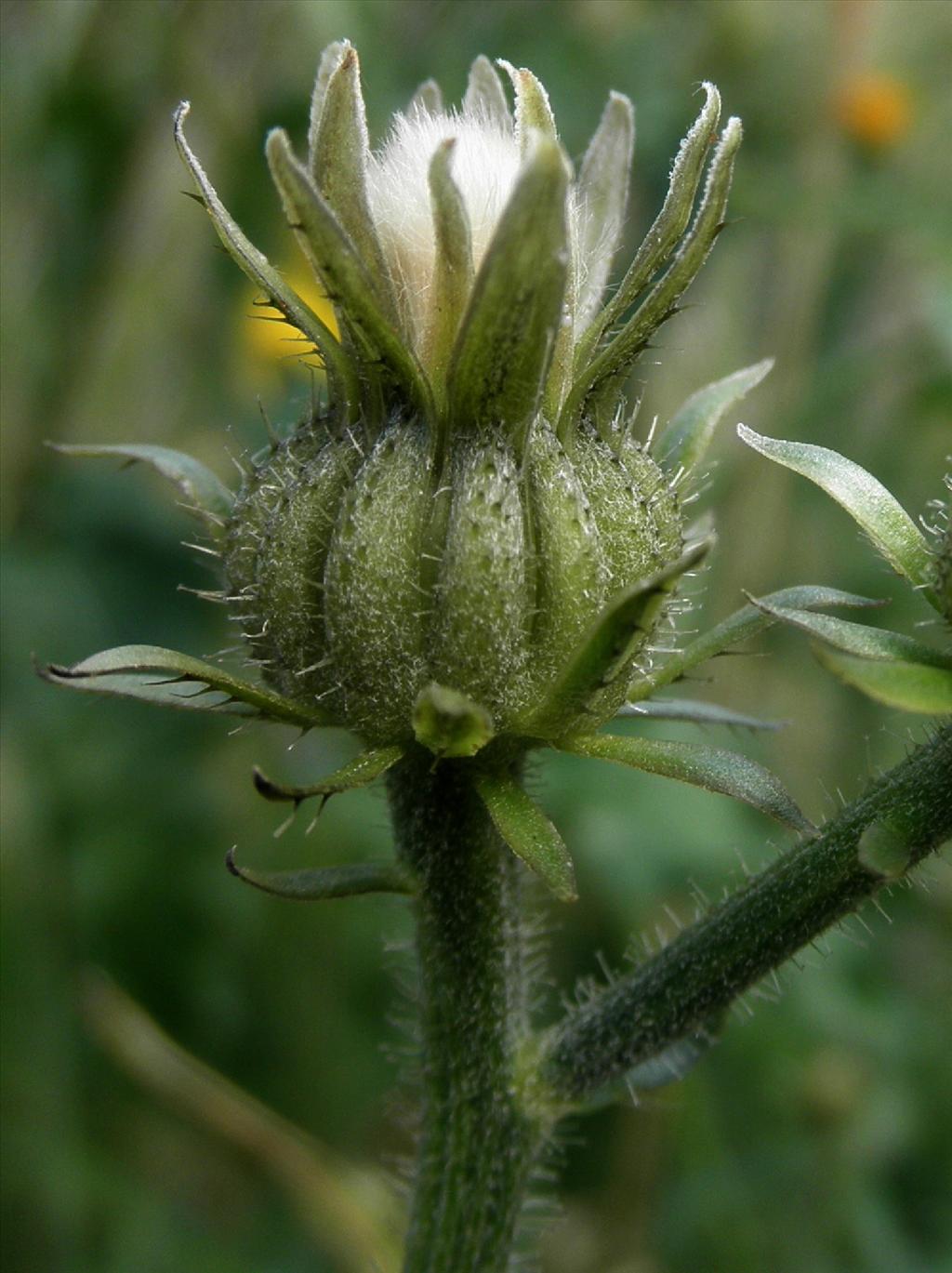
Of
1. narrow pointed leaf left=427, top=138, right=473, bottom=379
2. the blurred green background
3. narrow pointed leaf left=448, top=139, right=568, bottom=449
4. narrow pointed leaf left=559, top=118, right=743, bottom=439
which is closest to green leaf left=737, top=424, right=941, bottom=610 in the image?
narrow pointed leaf left=559, top=118, right=743, bottom=439

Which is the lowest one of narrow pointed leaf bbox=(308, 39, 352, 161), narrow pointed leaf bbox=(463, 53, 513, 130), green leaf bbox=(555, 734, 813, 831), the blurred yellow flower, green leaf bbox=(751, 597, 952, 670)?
green leaf bbox=(555, 734, 813, 831)

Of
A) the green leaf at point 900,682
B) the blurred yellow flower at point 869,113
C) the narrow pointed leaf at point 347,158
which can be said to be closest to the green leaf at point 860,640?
the green leaf at point 900,682

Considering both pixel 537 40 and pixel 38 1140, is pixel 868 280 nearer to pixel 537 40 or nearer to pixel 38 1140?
pixel 537 40

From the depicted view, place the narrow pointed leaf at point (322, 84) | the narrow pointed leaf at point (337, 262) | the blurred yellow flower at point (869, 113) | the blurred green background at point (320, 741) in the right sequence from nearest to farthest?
the narrow pointed leaf at point (337, 262), the narrow pointed leaf at point (322, 84), the blurred green background at point (320, 741), the blurred yellow flower at point (869, 113)

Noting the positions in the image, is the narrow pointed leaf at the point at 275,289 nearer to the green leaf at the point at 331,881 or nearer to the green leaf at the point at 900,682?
the green leaf at the point at 331,881

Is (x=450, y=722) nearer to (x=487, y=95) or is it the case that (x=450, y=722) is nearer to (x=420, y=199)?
(x=420, y=199)

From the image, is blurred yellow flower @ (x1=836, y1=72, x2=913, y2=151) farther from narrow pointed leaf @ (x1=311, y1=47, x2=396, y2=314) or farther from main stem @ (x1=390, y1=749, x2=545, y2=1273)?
main stem @ (x1=390, y1=749, x2=545, y2=1273)
